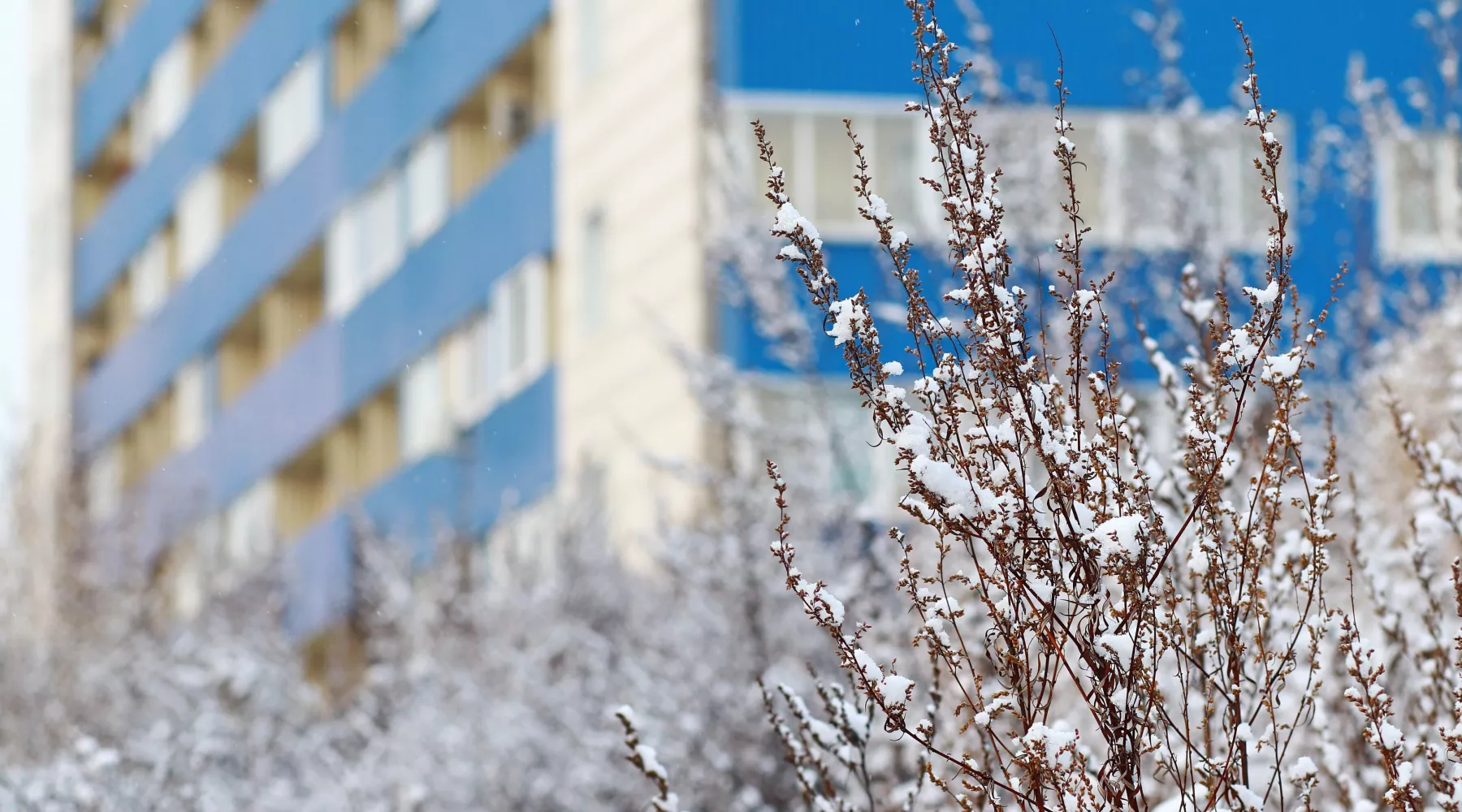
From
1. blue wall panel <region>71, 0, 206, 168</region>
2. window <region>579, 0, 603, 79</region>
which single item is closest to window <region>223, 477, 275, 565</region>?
blue wall panel <region>71, 0, 206, 168</region>

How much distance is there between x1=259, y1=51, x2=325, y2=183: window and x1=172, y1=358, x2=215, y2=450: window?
399cm

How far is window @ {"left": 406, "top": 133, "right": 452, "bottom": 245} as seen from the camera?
29.5 metres

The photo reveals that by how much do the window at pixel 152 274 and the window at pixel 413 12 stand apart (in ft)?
40.3

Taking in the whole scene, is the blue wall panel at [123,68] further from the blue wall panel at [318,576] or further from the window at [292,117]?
the blue wall panel at [318,576]

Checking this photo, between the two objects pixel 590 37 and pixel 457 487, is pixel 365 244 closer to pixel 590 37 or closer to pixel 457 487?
pixel 457 487

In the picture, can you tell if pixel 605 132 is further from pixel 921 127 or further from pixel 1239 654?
pixel 1239 654

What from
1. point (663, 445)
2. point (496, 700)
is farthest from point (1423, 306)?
point (663, 445)

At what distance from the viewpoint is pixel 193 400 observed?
40.8 metres

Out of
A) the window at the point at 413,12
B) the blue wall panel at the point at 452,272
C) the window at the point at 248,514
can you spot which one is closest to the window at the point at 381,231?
the blue wall panel at the point at 452,272

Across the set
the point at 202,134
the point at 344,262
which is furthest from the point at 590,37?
the point at 202,134

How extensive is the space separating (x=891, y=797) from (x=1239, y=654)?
3.79 metres

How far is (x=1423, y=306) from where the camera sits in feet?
47.4

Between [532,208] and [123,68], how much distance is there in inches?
Result: 834

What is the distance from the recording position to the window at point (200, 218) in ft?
129
